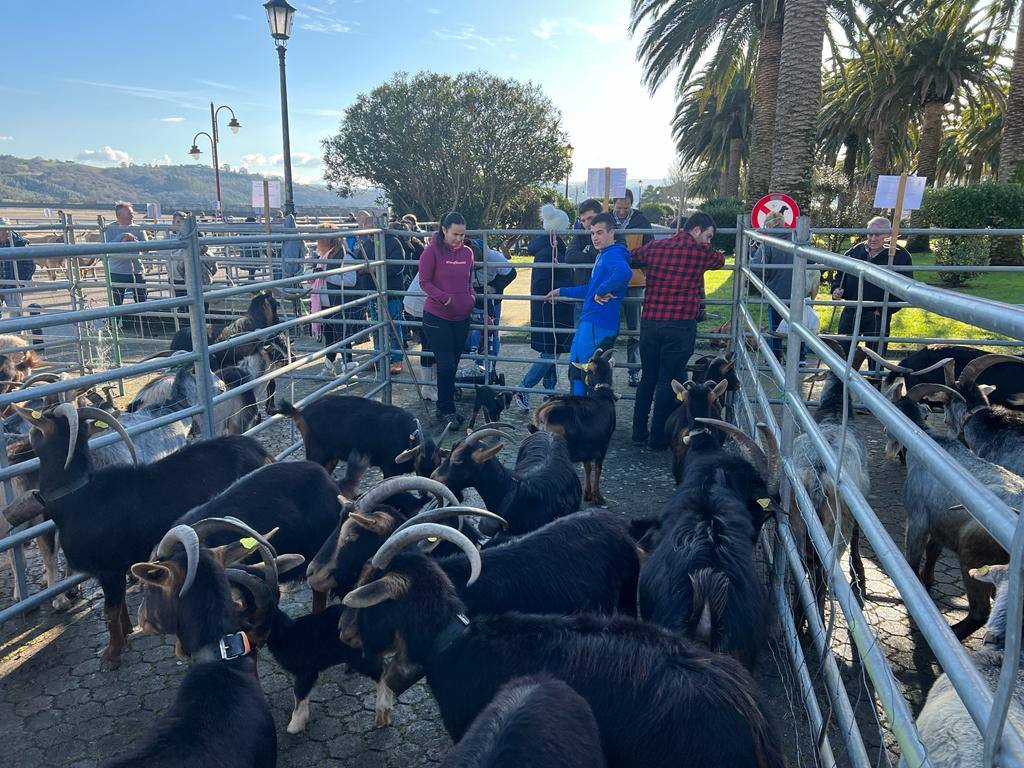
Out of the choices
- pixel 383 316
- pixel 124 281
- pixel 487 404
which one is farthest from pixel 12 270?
pixel 487 404

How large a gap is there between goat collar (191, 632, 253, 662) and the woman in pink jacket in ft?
16.7

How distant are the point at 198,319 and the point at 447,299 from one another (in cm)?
323

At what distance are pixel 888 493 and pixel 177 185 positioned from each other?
642ft

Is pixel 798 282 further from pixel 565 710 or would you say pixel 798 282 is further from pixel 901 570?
pixel 565 710

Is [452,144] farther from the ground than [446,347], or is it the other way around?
[452,144]

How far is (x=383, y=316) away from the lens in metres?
9.13

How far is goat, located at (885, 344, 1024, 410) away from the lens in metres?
6.67

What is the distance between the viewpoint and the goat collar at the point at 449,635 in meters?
3.09

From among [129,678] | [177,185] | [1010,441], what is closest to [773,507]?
[1010,441]

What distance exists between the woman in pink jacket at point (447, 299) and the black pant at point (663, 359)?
207 centimetres

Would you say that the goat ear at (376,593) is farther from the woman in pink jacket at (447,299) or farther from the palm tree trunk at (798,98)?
the palm tree trunk at (798,98)

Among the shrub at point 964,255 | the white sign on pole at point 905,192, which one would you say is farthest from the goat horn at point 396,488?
the shrub at point 964,255

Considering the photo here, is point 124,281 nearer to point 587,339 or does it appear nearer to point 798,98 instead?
point 587,339

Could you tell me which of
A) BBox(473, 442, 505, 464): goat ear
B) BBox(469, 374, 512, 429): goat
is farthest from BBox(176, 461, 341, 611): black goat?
BBox(469, 374, 512, 429): goat
